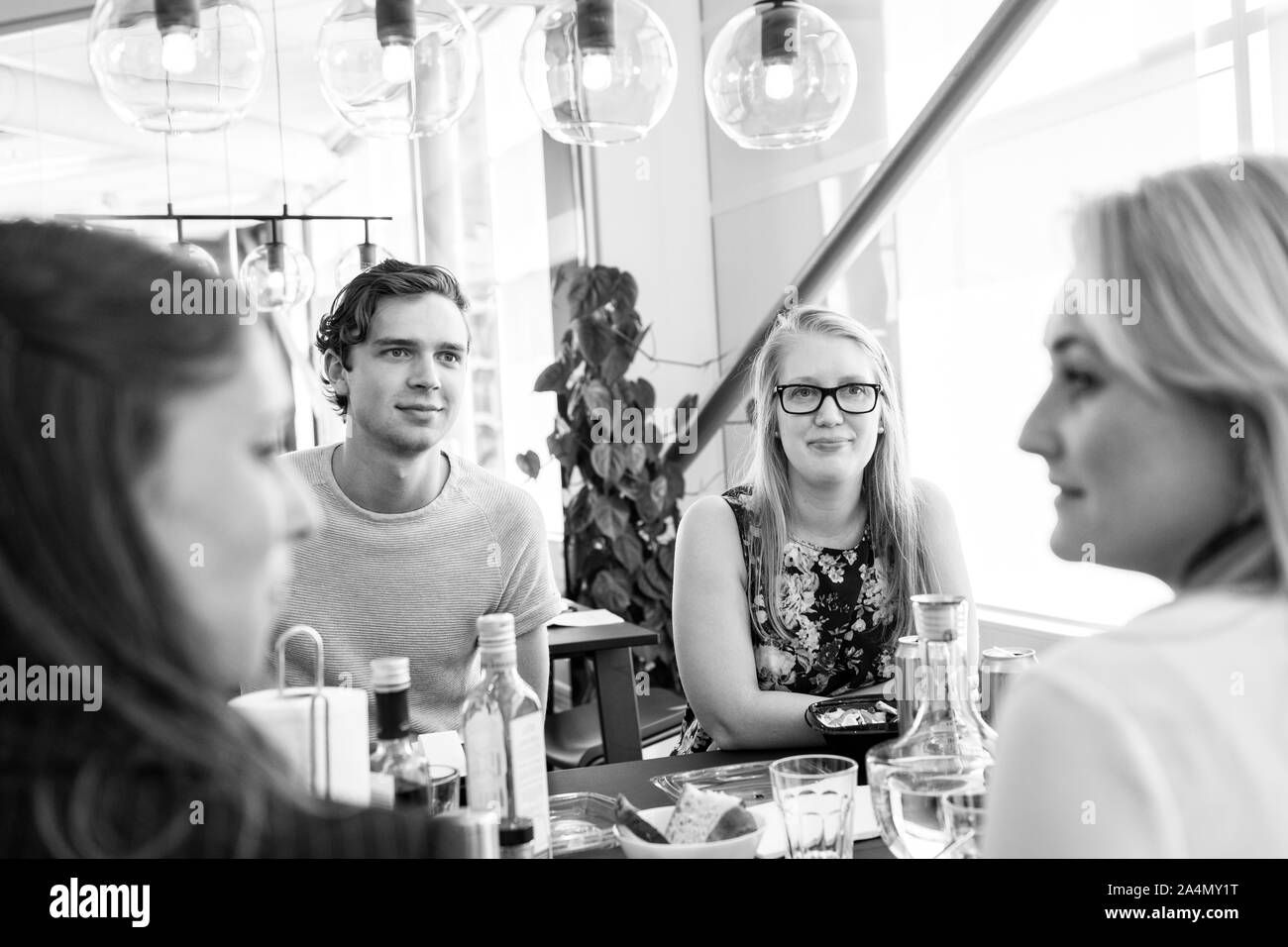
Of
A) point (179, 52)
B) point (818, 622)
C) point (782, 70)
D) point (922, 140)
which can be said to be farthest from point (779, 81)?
point (922, 140)

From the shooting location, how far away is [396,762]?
3.71 feet

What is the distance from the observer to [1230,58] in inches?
100

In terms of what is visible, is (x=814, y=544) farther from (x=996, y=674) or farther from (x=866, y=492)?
(x=996, y=674)

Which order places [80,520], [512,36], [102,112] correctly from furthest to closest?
[102,112] < [512,36] < [80,520]

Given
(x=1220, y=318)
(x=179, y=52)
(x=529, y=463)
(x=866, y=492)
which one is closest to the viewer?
(x=1220, y=318)

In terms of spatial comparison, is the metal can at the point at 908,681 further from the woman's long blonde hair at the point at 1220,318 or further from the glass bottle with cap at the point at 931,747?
the woman's long blonde hair at the point at 1220,318

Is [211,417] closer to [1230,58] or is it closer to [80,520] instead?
[80,520]

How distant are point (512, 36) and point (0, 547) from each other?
5.49 meters

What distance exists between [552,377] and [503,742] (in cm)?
320

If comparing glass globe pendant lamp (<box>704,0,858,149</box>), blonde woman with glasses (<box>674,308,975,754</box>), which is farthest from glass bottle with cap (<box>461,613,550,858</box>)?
blonde woman with glasses (<box>674,308,975,754</box>)

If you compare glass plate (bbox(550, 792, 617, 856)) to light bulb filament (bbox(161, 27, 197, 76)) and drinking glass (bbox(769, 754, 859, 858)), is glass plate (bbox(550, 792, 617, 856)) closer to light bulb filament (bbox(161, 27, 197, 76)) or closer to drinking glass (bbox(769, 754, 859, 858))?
drinking glass (bbox(769, 754, 859, 858))

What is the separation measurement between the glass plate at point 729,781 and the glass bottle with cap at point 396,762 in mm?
326

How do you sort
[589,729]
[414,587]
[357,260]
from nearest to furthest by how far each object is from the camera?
1. [414,587]
2. [589,729]
3. [357,260]
